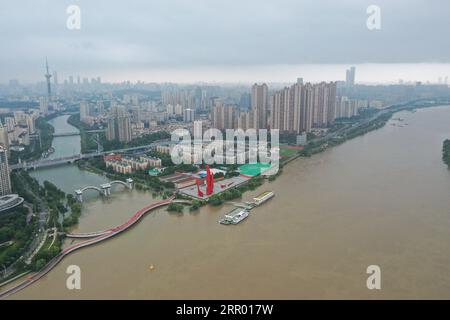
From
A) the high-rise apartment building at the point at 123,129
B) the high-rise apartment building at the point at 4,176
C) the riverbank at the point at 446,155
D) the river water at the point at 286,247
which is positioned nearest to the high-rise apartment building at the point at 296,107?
the riverbank at the point at 446,155

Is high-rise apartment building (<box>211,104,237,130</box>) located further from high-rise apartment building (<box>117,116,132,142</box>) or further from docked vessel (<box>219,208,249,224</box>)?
docked vessel (<box>219,208,249,224</box>)

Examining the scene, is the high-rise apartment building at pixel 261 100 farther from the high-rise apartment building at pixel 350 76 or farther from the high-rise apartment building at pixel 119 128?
the high-rise apartment building at pixel 350 76

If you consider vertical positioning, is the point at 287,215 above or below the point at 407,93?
below

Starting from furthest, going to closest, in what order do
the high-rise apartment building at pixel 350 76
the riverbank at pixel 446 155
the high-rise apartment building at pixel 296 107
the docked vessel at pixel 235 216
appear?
the high-rise apartment building at pixel 350 76
the high-rise apartment building at pixel 296 107
the riverbank at pixel 446 155
the docked vessel at pixel 235 216

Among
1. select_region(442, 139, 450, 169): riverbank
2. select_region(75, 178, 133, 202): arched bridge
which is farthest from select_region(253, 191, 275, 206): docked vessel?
select_region(442, 139, 450, 169): riverbank

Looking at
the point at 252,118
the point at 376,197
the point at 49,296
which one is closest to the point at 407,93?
the point at 252,118

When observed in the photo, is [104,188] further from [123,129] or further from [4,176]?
[123,129]
